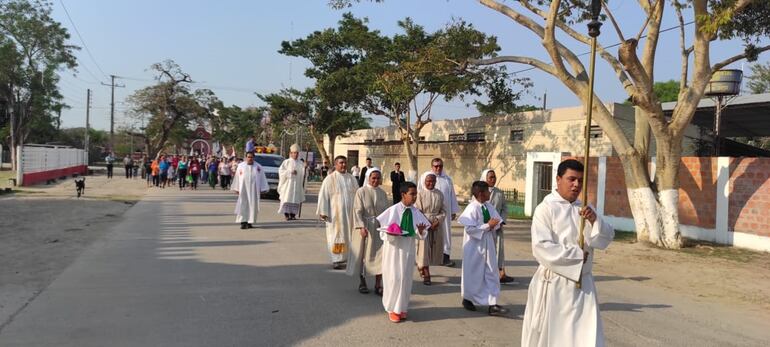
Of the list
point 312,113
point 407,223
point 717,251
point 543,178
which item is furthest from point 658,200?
point 312,113

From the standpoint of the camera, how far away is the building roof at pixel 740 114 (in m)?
20.1

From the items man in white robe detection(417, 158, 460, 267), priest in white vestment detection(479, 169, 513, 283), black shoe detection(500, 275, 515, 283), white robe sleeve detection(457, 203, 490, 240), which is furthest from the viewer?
man in white robe detection(417, 158, 460, 267)

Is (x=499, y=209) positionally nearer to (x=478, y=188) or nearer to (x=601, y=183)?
(x=478, y=188)

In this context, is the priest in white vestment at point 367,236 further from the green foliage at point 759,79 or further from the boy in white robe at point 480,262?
the green foliage at point 759,79

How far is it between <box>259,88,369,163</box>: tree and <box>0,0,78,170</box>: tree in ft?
55.2

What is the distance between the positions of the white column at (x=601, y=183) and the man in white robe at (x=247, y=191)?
8.60 meters

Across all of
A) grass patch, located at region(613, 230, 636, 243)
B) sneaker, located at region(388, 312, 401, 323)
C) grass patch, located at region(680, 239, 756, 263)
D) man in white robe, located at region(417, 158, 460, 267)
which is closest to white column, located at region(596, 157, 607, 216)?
grass patch, located at region(613, 230, 636, 243)

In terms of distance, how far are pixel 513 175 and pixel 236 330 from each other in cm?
2022

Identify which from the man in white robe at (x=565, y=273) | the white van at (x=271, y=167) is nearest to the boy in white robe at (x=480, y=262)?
the man in white robe at (x=565, y=273)

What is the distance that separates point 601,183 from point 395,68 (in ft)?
20.5

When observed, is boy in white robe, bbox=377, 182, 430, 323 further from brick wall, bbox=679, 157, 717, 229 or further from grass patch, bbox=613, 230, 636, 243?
brick wall, bbox=679, 157, 717, 229

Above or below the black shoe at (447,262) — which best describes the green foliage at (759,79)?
above

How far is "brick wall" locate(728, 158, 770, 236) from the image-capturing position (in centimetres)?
1155

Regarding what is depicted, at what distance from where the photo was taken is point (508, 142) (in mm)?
24609
